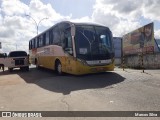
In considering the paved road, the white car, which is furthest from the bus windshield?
the white car

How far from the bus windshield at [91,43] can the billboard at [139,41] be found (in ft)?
59.9

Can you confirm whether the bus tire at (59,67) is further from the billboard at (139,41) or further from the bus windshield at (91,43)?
the billboard at (139,41)

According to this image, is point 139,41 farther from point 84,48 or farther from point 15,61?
point 84,48

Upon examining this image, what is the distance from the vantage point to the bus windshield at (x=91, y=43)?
1431cm

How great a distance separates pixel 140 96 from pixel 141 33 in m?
27.3

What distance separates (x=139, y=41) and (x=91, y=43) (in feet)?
74.8

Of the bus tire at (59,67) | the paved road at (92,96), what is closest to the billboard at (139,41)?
the bus tire at (59,67)

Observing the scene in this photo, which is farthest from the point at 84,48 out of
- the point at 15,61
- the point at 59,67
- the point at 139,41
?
the point at 139,41

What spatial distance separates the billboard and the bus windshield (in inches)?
719

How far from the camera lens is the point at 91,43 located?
47.6ft

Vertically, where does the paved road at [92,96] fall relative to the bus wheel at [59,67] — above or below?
below

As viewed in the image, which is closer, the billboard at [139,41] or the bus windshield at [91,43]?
the bus windshield at [91,43]

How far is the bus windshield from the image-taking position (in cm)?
1431

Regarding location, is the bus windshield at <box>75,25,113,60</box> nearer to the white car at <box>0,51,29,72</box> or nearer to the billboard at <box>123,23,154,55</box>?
the white car at <box>0,51,29,72</box>
